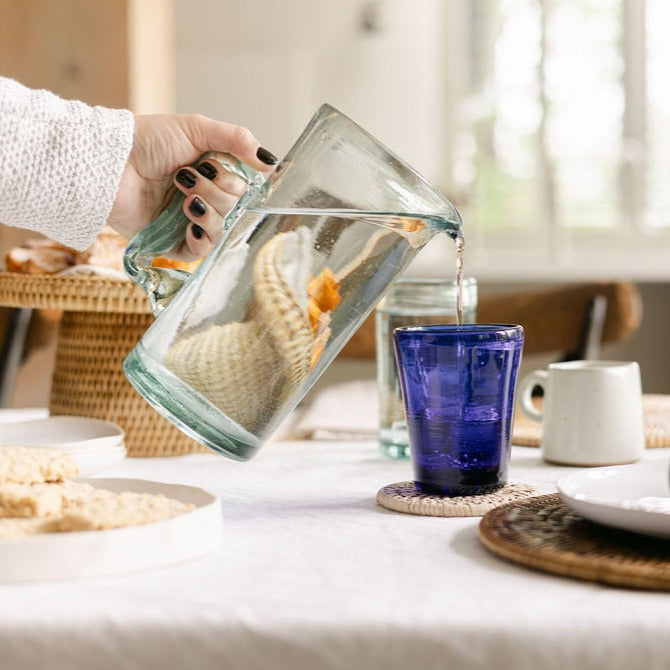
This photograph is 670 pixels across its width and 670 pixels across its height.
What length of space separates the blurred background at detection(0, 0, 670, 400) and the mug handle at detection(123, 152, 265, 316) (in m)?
2.44

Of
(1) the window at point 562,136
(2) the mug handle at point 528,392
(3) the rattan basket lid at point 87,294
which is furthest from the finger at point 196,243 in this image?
(1) the window at point 562,136

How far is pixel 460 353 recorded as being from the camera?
0.67m

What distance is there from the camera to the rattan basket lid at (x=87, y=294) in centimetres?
89

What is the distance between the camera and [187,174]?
0.78 meters

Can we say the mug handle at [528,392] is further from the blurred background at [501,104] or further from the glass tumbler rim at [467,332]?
the blurred background at [501,104]

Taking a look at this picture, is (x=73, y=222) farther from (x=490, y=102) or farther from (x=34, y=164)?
(x=490, y=102)

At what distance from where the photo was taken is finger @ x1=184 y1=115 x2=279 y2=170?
2.58 feet

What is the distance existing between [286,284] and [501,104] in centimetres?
290

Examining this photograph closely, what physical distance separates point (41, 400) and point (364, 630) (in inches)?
66.7

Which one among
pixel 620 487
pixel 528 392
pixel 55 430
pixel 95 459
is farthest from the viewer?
pixel 528 392

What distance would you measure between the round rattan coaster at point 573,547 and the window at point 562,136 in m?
2.70

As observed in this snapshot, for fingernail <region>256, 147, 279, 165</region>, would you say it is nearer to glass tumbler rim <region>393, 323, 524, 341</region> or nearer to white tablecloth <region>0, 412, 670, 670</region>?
glass tumbler rim <region>393, 323, 524, 341</region>

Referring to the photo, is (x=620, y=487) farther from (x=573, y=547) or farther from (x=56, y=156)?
(x=56, y=156)

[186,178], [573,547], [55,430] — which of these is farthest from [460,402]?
[55,430]
